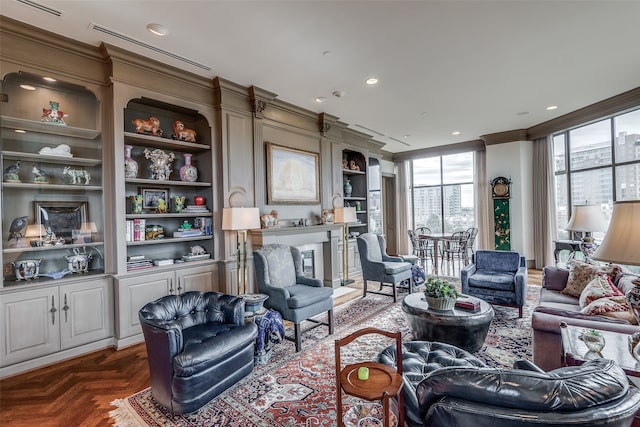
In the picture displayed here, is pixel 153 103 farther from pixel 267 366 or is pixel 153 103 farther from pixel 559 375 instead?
pixel 559 375

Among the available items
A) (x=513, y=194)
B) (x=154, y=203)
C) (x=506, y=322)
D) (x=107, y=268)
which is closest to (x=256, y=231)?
(x=154, y=203)

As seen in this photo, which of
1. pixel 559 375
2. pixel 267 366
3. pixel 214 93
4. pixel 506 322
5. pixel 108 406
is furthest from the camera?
pixel 214 93

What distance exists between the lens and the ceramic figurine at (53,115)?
3023mm

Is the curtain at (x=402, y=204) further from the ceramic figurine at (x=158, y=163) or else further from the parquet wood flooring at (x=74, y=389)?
the parquet wood flooring at (x=74, y=389)

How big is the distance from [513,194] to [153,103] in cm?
739

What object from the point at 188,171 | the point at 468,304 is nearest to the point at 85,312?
the point at 188,171

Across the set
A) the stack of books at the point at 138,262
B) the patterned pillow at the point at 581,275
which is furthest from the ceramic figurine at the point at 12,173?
the patterned pillow at the point at 581,275

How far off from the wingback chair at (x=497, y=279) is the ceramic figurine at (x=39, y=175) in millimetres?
5079

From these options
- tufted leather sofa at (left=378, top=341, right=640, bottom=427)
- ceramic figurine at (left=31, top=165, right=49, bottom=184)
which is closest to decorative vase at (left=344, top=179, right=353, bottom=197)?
ceramic figurine at (left=31, top=165, right=49, bottom=184)

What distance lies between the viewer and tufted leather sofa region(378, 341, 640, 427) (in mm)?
958

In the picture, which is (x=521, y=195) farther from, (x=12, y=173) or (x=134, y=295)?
(x=12, y=173)

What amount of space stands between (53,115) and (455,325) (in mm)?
4500

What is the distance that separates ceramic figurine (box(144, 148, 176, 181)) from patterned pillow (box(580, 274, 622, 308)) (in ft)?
15.5

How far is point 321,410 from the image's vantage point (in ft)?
6.88
